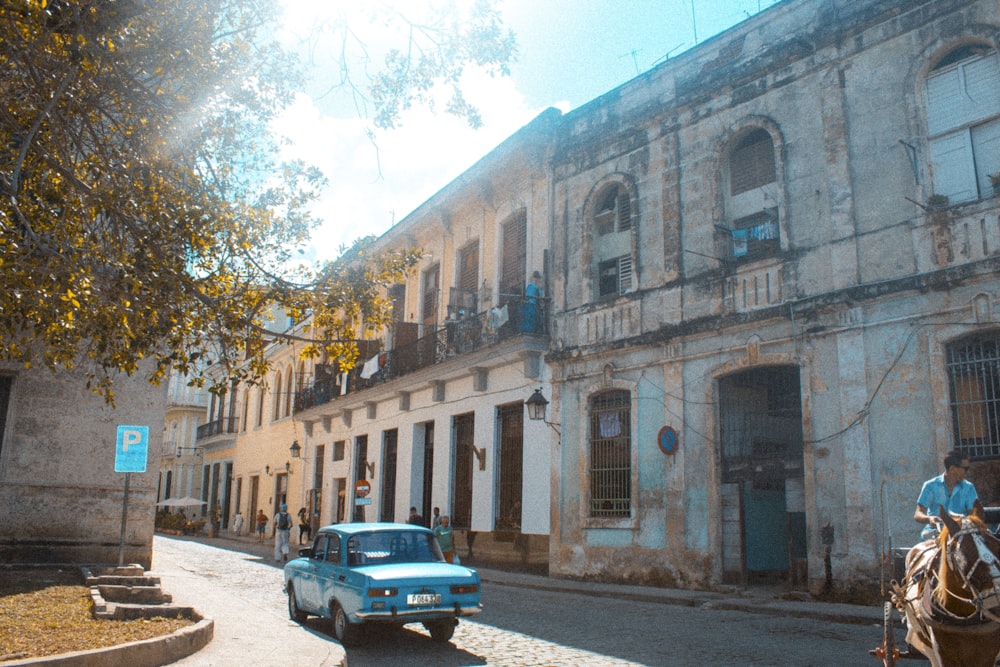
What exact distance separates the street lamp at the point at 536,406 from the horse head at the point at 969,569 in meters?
14.1

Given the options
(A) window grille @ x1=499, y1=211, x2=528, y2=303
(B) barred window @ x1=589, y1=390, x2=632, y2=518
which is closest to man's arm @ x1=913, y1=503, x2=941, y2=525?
(B) barred window @ x1=589, y1=390, x2=632, y2=518

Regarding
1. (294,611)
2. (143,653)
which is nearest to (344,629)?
(294,611)

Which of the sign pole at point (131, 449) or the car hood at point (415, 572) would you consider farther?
the sign pole at point (131, 449)

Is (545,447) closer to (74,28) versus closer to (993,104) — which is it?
(993,104)

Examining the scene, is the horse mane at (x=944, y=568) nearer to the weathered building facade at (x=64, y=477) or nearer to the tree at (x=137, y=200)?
the tree at (x=137, y=200)

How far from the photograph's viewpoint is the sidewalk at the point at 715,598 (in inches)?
464

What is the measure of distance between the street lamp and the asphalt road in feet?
16.6

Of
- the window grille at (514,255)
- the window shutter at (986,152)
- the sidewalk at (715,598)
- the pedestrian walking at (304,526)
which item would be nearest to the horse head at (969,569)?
the sidewalk at (715,598)

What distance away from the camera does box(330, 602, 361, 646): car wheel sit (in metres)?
9.51

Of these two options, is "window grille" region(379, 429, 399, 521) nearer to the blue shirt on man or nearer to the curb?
the curb

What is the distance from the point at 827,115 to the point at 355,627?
11220 mm

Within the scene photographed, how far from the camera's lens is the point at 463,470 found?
23469 mm

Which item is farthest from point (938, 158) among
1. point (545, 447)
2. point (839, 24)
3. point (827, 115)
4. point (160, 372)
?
point (160, 372)

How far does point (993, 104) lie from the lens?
12859mm
